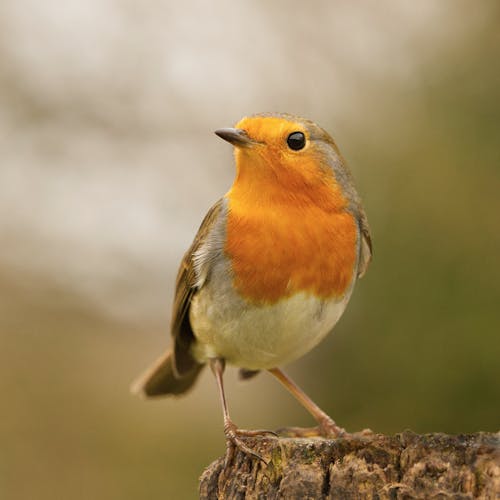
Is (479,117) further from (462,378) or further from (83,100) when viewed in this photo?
(83,100)

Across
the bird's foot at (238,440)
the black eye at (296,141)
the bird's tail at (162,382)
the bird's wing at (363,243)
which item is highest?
the black eye at (296,141)

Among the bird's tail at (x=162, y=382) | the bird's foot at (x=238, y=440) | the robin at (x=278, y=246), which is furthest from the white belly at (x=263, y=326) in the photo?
the bird's tail at (x=162, y=382)

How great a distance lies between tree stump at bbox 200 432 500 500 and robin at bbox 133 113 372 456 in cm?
44

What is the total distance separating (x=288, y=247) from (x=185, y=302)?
0.83 metres

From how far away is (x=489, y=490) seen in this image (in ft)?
8.07

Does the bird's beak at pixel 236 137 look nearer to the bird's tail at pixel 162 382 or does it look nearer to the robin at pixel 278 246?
the robin at pixel 278 246

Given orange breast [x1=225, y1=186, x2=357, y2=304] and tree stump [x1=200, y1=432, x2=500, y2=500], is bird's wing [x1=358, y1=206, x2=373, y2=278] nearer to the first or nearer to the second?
orange breast [x1=225, y1=186, x2=357, y2=304]

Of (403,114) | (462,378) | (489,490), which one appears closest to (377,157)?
(403,114)

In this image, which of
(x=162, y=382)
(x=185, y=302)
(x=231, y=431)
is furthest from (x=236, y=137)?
(x=162, y=382)

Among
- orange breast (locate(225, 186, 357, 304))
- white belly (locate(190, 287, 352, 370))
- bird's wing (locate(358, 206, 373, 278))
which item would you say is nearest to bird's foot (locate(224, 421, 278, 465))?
white belly (locate(190, 287, 352, 370))

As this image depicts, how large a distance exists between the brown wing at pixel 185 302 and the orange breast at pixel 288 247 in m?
0.26

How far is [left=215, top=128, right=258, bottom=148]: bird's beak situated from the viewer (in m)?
3.57

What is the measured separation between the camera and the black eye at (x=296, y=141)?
370 cm

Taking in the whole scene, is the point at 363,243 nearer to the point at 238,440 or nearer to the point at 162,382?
the point at 238,440
